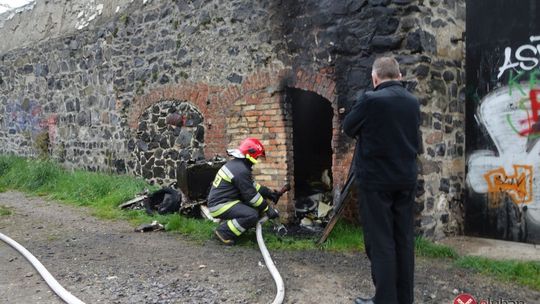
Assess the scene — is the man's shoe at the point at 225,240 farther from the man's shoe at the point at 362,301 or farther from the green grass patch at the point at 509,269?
the green grass patch at the point at 509,269

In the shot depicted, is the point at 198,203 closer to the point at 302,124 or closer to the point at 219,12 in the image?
the point at 302,124

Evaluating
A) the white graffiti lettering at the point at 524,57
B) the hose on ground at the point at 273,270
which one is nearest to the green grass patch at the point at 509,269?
the hose on ground at the point at 273,270

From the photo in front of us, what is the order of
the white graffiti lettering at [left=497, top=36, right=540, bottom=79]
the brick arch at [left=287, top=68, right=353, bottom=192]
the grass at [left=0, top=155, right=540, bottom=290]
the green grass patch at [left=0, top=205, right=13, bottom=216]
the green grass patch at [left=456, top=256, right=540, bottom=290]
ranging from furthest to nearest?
the green grass patch at [left=0, top=205, right=13, bottom=216], the brick arch at [left=287, top=68, right=353, bottom=192], the white graffiti lettering at [left=497, top=36, right=540, bottom=79], the grass at [left=0, top=155, right=540, bottom=290], the green grass patch at [left=456, top=256, right=540, bottom=290]

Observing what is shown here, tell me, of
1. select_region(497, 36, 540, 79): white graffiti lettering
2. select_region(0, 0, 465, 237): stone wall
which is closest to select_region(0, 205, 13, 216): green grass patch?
select_region(0, 0, 465, 237): stone wall

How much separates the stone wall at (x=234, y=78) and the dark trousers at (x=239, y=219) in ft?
3.47

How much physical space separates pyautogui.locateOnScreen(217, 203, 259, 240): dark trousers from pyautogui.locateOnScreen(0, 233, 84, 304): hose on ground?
78.5 inches

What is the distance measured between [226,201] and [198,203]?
1.29m

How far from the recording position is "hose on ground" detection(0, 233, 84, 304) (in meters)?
3.73

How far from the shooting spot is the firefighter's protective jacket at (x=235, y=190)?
17.8ft

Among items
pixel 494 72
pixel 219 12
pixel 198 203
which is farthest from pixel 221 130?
pixel 494 72

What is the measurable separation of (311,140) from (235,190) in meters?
2.77

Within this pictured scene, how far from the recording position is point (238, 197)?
5.64 meters

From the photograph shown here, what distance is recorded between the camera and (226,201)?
18.4 ft

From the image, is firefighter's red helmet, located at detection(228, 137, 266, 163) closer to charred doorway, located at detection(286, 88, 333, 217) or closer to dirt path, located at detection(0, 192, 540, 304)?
dirt path, located at detection(0, 192, 540, 304)
